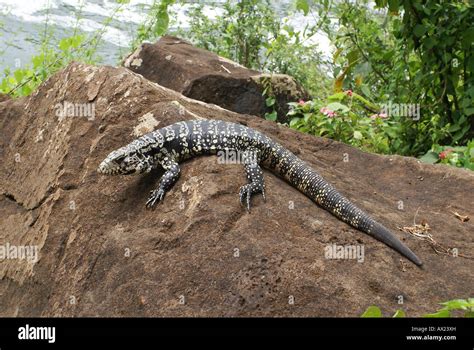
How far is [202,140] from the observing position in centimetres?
669

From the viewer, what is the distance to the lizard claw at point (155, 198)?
6316mm

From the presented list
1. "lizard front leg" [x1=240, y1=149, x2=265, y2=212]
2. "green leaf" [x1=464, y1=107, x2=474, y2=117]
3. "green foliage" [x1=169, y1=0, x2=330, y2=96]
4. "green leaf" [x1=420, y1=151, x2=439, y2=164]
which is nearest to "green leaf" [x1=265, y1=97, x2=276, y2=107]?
"green foliage" [x1=169, y1=0, x2=330, y2=96]

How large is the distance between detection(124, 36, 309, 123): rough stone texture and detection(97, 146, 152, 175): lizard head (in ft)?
17.2

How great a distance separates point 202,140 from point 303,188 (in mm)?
1176

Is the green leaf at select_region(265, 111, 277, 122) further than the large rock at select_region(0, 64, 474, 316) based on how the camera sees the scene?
Yes

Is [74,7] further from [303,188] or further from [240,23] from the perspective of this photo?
[303,188]

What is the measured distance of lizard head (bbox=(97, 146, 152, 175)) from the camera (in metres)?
6.50

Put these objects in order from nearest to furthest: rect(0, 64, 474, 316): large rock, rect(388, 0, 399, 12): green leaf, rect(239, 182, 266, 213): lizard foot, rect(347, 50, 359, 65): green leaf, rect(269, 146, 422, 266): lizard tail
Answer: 1. rect(0, 64, 474, 316): large rock
2. rect(269, 146, 422, 266): lizard tail
3. rect(239, 182, 266, 213): lizard foot
4. rect(388, 0, 399, 12): green leaf
5. rect(347, 50, 359, 65): green leaf

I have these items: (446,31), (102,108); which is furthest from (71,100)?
(446,31)

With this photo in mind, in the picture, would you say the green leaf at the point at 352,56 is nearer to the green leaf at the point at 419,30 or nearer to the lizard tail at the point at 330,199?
the green leaf at the point at 419,30

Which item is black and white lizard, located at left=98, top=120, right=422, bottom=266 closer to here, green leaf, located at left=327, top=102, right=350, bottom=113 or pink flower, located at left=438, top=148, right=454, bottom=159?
pink flower, located at left=438, top=148, right=454, bottom=159

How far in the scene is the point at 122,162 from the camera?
21.4ft

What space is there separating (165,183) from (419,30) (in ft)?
16.1

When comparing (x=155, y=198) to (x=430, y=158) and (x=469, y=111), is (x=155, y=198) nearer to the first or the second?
(x=430, y=158)
